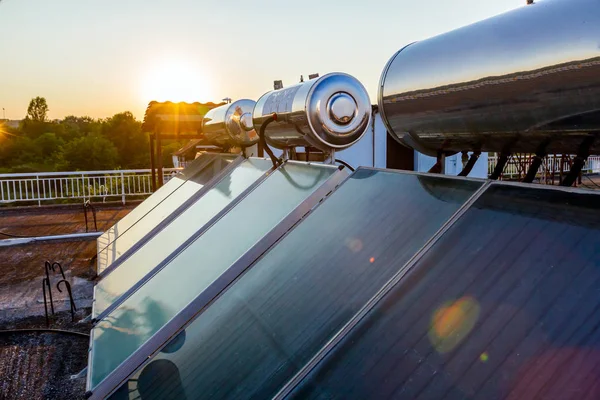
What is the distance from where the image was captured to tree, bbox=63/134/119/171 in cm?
4950

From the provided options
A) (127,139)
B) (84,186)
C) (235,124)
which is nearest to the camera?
(235,124)

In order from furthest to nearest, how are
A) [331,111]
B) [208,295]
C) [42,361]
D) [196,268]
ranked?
[42,361]
[331,111]
[196,268]
[208,295]

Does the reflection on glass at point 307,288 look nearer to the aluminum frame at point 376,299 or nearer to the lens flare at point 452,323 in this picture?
the aluminum frame at point 376,299

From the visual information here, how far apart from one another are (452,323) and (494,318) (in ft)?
0.30

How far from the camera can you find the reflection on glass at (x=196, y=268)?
7.09 feet

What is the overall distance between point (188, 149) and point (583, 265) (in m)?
13.9

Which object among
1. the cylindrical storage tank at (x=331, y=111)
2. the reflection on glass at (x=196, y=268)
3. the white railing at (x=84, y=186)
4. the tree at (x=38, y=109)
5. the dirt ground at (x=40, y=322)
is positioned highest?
the tree at (x=38, y=109)

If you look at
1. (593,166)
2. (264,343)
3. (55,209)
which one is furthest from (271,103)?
(593,166)

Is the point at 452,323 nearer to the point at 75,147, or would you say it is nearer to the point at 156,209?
the point at 156,209

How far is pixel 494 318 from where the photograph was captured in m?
1.06

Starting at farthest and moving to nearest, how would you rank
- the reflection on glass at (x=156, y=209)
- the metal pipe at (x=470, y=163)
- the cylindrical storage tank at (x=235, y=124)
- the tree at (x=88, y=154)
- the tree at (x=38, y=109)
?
the tree at (x=38, y=109) < the tree at (x=88, y=154) < the cylindrical storage tank at (x=235, y=124) < the reflection on glass at (x=156, y=209) < the metal pipe at (x=470, y=163)

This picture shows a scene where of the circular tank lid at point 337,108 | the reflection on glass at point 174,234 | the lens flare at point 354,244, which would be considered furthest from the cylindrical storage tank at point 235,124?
the lens flare at point 354,244

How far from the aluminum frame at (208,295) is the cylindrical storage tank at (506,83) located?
51 centimetres

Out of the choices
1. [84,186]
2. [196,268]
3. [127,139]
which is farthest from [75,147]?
[196,268]
